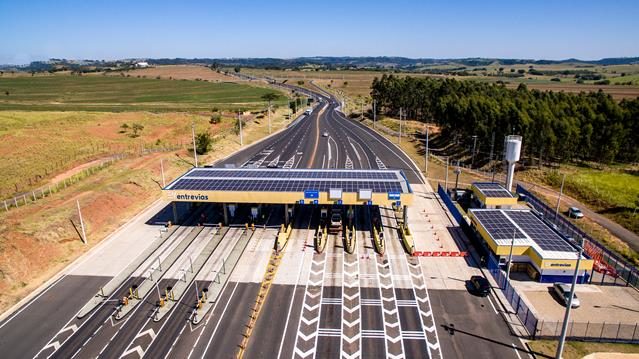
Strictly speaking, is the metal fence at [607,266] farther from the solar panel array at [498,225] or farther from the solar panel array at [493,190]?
the solar panel array at [493,190]

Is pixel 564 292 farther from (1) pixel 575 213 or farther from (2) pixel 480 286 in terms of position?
(1) pixel 575 213

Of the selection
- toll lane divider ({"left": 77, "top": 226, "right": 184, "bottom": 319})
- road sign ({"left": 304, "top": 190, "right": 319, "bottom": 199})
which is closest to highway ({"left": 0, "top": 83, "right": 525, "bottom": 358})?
toll lane divider ({"left": 77, "top": 226, "right": 184, "bottom": 319})

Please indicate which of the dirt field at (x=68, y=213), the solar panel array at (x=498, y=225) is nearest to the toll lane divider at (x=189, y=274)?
the dirt field at (x=68, y=213)

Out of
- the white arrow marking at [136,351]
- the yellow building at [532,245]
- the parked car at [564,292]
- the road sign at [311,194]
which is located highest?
the road sign at [311,194]

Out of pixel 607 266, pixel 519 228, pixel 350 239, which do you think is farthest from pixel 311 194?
pixel 607 266

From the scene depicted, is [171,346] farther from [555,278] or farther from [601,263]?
[601,263]

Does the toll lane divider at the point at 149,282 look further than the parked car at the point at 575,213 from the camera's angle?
No

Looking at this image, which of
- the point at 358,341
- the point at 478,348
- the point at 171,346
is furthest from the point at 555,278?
the point at 171,346
